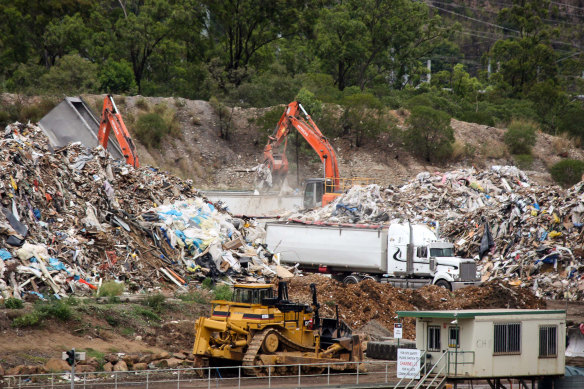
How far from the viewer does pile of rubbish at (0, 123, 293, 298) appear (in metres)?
23.8

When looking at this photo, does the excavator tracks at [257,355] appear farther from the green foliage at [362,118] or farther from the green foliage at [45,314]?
the green foliage at [362,118]

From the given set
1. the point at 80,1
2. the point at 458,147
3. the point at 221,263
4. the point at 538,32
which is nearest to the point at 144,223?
the point at 221,263

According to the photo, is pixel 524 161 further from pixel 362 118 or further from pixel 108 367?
pixel 108 367

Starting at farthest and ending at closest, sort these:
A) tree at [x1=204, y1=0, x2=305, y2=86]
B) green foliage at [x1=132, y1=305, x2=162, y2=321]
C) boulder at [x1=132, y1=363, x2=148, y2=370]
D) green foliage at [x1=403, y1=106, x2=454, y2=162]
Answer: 1. tree at [x1=204, y1=0, x2=305, y2=86]
2. green foliage at [x1=403, y1=106, x2=454, y2=162]
3. green foliage at [x1=132, y1=305, x2=162, y2=321]
4. boulder at [x1=132, y1=363, x2=148, y2=370]

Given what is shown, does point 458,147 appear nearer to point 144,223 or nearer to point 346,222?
point 346,222

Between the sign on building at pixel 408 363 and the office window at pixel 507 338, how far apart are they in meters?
1.54

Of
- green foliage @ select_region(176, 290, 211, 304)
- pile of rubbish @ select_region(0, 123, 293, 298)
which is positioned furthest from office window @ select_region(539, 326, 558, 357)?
pile of rubbish @ select_region(0, 123, 293, 298)

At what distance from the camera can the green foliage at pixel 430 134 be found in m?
63.1

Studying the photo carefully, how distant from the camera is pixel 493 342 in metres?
16.1

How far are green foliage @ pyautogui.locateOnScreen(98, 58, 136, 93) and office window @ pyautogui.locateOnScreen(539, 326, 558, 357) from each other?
171 ft

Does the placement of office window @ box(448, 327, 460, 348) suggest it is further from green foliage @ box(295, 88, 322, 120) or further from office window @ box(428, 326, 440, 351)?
green foliage @ box(295, 88, 322, 120)

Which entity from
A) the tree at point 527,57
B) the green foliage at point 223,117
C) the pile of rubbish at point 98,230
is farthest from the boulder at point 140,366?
the tree at point 527,57

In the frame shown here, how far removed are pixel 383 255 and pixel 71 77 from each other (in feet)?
121

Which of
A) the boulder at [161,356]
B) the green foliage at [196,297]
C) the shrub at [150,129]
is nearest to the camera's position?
the boulder at [161,356]
